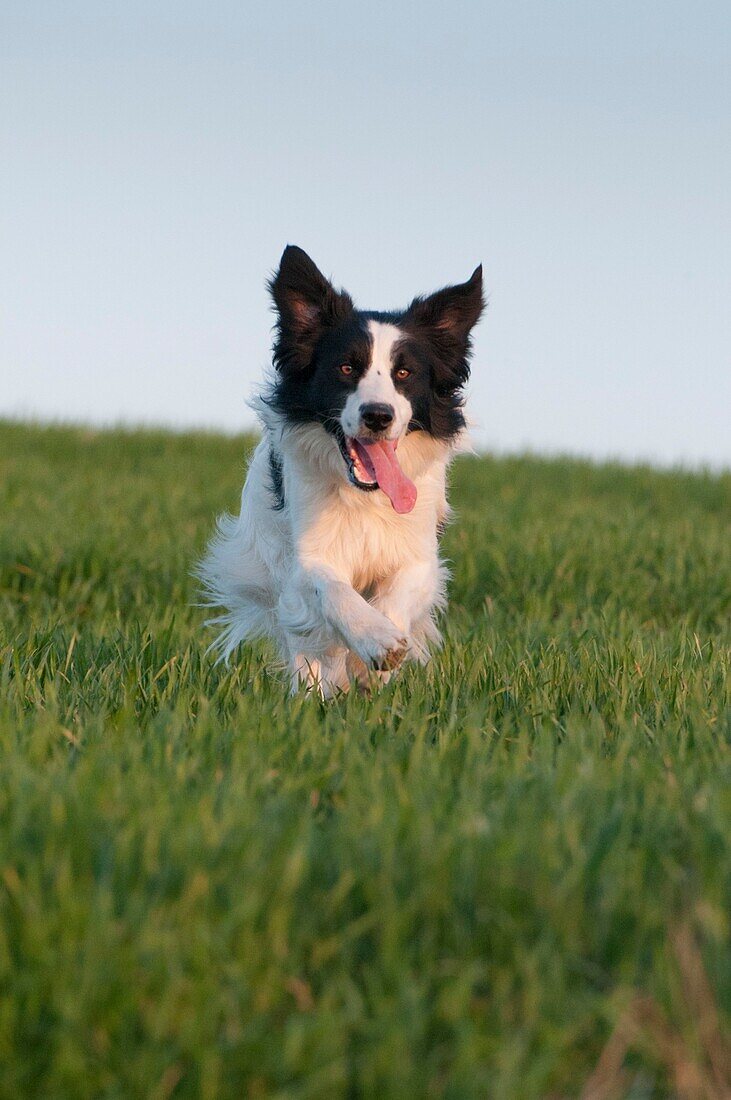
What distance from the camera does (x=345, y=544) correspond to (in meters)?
4.64

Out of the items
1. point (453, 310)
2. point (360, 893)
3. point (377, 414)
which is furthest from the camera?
point (453, 310)

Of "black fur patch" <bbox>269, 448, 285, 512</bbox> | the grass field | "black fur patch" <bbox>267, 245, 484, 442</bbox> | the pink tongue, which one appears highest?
"black fur patch" <bbox>267, 245, 484, 442</bbox>

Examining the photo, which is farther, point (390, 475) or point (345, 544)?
point (345, 544)

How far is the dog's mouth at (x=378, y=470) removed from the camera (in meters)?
4.50

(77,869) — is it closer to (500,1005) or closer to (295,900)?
(295,900)

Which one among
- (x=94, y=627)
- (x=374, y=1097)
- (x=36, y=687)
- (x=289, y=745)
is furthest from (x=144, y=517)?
(x=374, y=1097)

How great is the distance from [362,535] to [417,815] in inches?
94.2

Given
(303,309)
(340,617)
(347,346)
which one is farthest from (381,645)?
(303,309)

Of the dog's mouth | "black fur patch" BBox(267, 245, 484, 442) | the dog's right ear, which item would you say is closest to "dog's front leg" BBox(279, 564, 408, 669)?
the dog's mouth

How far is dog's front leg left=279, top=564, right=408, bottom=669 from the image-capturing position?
389 centimetres

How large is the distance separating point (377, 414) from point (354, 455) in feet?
0.91

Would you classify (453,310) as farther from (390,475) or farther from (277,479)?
(277,479)

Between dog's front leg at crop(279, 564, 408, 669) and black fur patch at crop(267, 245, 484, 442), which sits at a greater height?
black fur patch at crop(267, 245, 484, 442)

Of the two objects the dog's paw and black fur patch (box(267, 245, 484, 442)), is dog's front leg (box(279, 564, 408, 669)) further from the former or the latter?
black fur patch (box(267, 245, 484, 442))
